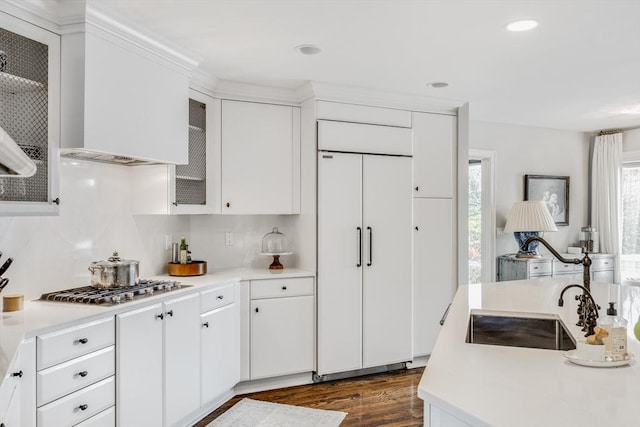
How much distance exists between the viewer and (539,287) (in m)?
3.20

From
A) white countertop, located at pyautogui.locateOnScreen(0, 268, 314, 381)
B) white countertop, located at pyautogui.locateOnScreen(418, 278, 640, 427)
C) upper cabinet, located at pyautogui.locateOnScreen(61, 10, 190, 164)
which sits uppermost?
upper cabinet, located at pyautogui.locateOnScreen(61, 10, 190, 164)

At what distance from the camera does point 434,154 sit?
4.36m

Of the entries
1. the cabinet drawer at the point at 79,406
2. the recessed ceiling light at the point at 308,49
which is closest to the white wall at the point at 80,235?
the cabinet drawer at the point at 79,406

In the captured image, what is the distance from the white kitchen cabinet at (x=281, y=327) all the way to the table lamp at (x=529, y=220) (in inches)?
103

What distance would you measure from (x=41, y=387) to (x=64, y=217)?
3.83ft

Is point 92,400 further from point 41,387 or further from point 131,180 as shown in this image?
point 131,180

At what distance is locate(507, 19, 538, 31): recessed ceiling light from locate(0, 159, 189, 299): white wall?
8.52 ft

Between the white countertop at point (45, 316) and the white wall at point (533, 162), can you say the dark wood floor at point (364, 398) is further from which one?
the white wall at point (533, 162)

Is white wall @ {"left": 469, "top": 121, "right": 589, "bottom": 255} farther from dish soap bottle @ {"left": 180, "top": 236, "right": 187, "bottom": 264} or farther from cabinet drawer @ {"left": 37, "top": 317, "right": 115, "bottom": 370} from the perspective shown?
cabinet drawer @ {"left": 37, "top": 317, "right": 115, "bottom": 370}

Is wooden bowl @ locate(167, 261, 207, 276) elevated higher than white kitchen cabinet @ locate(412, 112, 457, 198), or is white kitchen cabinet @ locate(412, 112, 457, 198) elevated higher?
white kitchen cabinet @ locate(412, 112, 457, 198)

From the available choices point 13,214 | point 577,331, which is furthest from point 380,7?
point 13,214

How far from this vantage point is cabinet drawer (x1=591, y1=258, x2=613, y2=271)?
19.0ft

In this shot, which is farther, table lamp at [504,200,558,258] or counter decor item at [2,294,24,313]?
table lamp at [504,200,558,258]

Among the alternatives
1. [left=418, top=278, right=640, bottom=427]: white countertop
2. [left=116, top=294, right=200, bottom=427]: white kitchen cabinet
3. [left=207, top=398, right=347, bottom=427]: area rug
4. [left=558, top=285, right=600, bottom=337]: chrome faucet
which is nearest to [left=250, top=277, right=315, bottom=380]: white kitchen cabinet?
[left=207, top=398, right=347, bottom=427]: area rug
